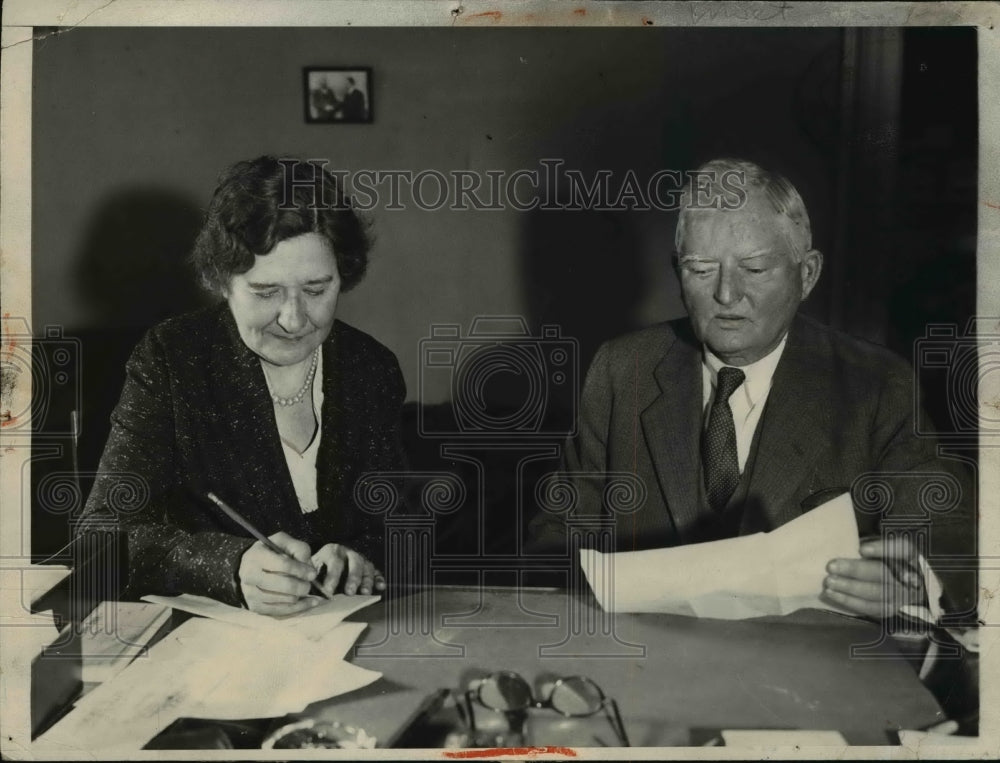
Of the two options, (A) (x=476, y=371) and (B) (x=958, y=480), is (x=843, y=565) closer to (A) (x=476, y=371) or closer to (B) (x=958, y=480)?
(B) (x=958, y=480)

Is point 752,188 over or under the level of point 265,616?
over

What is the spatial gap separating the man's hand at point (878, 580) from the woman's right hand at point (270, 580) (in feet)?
2.80

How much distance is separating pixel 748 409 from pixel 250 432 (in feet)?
2.66

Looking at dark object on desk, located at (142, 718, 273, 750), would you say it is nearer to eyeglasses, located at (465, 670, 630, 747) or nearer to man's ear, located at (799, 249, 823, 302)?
eyeglasses, located at (465, 670, 630, 747)

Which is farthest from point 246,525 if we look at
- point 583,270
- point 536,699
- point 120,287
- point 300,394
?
point 583,270

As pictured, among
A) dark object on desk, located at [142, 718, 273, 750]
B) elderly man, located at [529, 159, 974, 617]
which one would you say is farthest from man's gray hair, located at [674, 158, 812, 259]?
dark object on desk, located at [142, 718, 273, 750]

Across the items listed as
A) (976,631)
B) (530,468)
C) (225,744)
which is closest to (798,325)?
(530,468)

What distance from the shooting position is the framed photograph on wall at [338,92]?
1.61m

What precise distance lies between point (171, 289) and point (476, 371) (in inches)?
20.2

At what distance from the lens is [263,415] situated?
1.64m

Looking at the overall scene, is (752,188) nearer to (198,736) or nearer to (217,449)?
(217,449)

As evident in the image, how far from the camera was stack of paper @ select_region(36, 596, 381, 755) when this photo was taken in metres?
1.55

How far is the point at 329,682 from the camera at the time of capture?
1.55 m

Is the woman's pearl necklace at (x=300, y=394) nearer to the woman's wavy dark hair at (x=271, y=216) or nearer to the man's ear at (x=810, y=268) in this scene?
the woman's wavy dark hair at (x=271, y=216)
